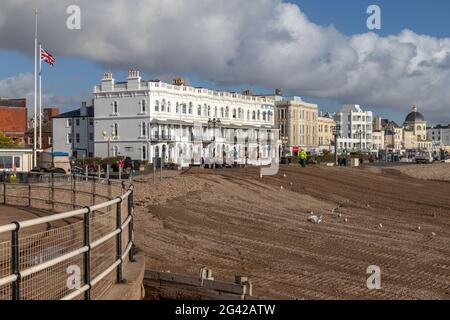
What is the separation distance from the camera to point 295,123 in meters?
107

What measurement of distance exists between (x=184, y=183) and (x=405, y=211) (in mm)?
10268

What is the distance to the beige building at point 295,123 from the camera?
341 ft

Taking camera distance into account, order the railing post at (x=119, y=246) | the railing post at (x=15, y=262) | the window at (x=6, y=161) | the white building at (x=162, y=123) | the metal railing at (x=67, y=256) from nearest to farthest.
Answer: the railing post at (x=15, y=262) → the metal railing at (x=67, y=256) → the railing post at (x=119, y=246) → the window at (x=6, y=161) → the white building at (x=162, y=123)

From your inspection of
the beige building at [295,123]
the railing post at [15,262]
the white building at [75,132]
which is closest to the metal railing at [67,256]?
the railing post at [15,262]

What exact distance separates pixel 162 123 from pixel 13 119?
73.1 feet

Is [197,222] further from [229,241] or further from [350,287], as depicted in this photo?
[350,287]

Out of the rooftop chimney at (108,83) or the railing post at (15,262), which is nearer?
the railing post at (15,262)

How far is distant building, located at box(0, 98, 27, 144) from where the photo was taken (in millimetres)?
81625

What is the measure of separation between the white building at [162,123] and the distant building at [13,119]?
12971 millimetres

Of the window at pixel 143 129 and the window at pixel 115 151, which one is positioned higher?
the window at pixel 143 129

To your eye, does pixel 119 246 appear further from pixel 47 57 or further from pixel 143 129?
pixel 143 129

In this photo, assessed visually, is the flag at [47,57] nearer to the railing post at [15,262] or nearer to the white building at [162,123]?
the white building at [162,123]

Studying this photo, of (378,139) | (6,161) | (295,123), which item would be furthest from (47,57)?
(378,139)

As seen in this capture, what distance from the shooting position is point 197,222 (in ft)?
74.3
